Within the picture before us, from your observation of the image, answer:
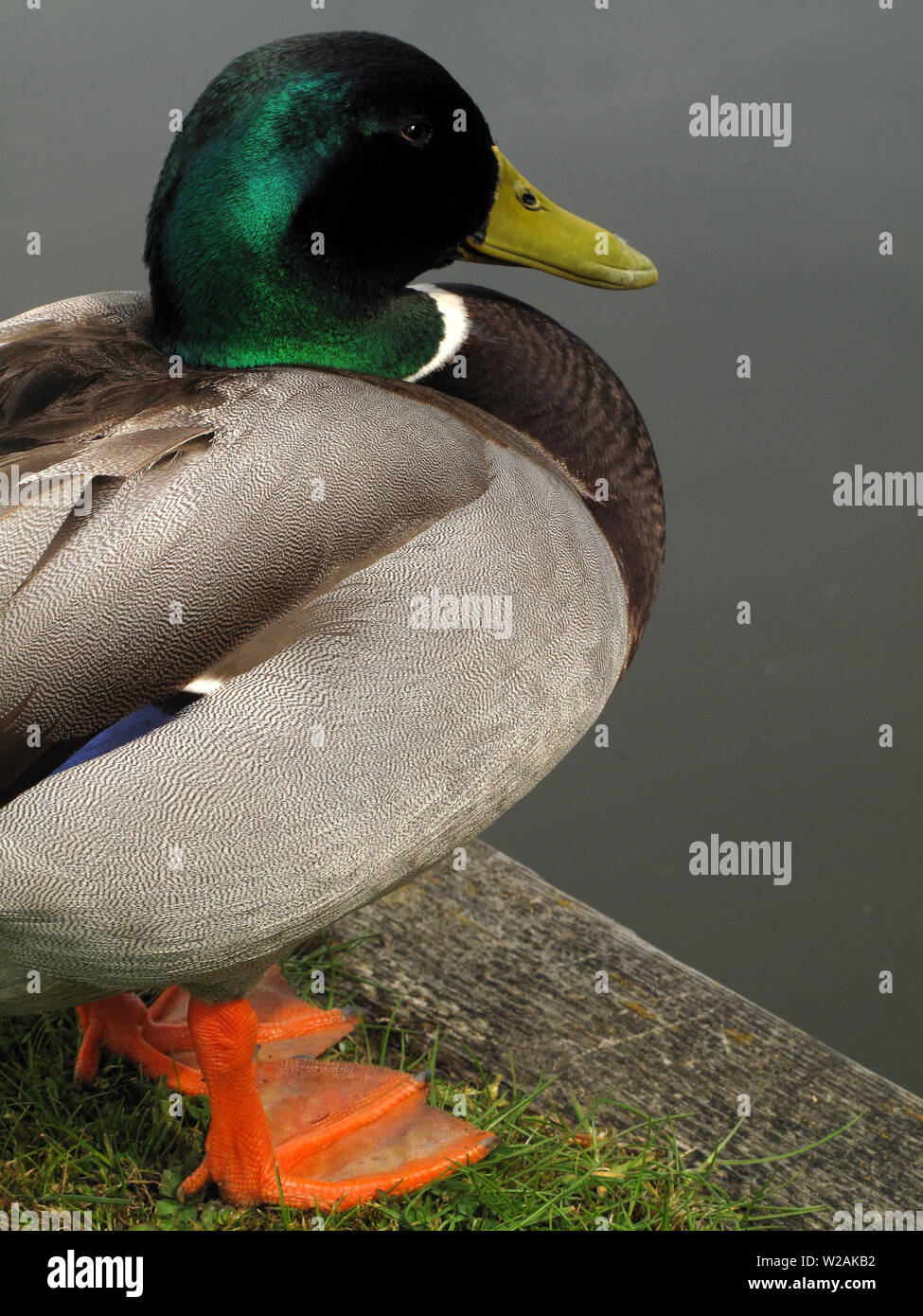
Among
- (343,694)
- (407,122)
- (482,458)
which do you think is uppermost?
(407,122)

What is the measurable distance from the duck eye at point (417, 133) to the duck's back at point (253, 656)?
0.36m

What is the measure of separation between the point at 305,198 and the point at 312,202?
1 centimetres

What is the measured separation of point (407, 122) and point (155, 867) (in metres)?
1.10

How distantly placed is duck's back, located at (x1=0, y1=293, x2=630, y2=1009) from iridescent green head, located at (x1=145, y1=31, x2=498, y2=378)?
0.13m

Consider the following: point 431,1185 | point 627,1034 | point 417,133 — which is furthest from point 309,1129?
point 417,133

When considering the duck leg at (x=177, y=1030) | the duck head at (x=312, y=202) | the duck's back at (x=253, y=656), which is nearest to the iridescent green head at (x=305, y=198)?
the duck head at (x=312, y=202)

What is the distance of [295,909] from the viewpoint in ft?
5.91

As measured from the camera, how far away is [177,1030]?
2.43 metres

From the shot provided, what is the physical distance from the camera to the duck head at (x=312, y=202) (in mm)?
1871

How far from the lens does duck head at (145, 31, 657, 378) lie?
1871 millimetres

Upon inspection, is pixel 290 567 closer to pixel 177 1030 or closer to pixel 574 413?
pixel 574 413

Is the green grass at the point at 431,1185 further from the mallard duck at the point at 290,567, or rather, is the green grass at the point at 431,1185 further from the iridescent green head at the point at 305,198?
the iridescent green head at the point at 305,198

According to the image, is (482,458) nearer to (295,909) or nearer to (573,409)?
(573,409)
